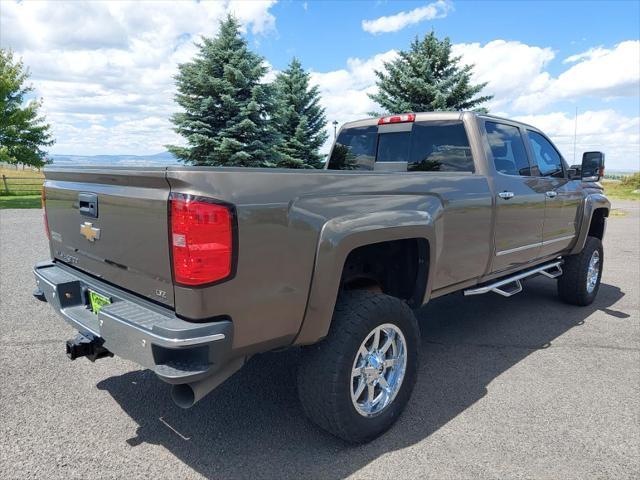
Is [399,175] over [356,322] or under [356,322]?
over

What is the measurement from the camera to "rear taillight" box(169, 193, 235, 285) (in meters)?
2.01

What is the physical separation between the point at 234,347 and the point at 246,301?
0.73ft

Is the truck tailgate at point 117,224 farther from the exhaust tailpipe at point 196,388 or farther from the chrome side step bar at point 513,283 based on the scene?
the chrome side step bar at point 513,283

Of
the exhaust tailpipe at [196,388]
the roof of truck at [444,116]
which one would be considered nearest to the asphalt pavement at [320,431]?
the exhaust tailpipe at [196,388]

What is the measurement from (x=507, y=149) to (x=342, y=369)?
2.73 m

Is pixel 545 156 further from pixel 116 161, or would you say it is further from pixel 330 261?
pixel 116 161

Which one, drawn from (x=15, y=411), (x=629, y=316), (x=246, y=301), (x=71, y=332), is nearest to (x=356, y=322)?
(x=246, y=301)

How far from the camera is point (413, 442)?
9.00 ft

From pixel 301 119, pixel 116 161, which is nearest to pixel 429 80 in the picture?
pixel 301 119

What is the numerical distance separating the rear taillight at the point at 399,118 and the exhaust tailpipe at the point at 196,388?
2.76 m

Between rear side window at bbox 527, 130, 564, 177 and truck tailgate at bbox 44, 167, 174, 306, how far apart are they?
3773mm

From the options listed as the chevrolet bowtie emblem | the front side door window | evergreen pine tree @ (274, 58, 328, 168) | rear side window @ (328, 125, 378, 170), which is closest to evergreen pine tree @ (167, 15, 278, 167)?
evergreen pine tree @ (274, 58, 328, 168)

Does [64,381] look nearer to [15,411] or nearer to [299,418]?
[15,411]

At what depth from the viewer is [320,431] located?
9.33 feet
